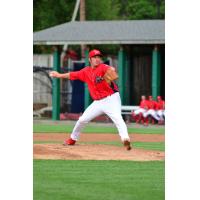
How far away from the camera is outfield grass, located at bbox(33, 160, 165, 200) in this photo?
9570 mm

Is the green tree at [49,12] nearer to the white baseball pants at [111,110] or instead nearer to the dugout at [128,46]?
the dugout at [128,46]

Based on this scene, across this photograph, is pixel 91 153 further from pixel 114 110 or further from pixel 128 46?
pixel 128 46

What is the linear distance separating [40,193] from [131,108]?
845 inches

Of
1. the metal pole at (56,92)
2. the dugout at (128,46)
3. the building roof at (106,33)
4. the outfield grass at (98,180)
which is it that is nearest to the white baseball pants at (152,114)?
the dugout at (128,46)

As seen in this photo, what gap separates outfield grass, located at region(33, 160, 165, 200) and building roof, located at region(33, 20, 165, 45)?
18.0 metres

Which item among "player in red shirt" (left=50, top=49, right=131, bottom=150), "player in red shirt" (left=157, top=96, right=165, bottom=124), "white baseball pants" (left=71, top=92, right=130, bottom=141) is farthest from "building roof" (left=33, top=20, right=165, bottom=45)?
"white baseball pants" (left=71, top=92, right=130, bottom=141)

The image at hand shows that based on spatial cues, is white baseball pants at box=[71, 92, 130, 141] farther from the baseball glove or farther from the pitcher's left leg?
the baseball glove

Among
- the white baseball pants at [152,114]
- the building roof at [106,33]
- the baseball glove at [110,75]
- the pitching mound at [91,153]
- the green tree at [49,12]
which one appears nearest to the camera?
the pitching mound at [91,153]

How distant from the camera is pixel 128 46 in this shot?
3438 centimetres

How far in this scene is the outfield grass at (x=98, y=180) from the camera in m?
9.57

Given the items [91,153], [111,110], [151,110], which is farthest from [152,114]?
[91,153]

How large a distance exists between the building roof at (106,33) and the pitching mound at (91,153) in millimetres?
15364

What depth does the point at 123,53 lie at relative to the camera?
32.2 meters
